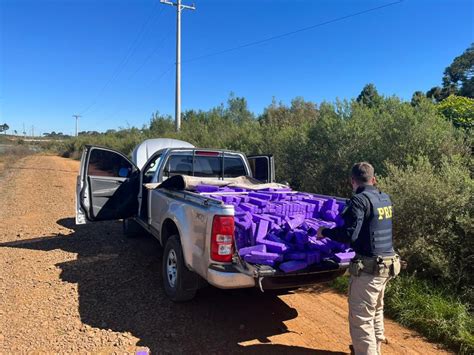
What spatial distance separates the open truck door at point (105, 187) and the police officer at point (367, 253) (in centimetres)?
432

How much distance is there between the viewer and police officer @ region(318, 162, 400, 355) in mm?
3158

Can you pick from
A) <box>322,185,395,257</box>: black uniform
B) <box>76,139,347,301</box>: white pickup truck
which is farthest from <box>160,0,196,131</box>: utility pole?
<box>322,185,395,257</box>: black uniform

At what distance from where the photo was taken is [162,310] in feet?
14.5

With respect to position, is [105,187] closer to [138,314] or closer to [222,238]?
[138,314]

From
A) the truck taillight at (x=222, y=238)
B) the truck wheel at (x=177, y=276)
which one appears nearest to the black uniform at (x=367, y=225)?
the truck taillight at (x=222, y=238)

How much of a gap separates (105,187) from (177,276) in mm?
2875

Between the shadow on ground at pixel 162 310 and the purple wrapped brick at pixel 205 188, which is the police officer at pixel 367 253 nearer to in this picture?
the shadow on ground at pixel 162 310

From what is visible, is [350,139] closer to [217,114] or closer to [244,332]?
[244,332]

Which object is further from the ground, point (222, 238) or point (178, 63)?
point (178, 63)

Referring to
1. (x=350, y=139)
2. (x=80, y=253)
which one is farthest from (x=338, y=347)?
(x=350, y=139)

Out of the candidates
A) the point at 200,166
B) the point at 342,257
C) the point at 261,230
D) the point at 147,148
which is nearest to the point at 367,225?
the point at 342,257

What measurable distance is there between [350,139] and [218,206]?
5.77 m

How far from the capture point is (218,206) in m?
3.63

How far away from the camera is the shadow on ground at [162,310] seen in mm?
3775
